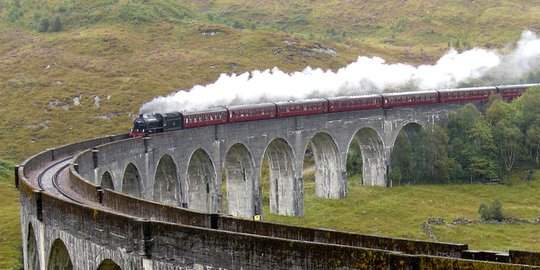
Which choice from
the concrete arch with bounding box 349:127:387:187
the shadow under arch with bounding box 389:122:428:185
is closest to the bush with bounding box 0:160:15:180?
the concrete arch with bounding box 349:127:387:187

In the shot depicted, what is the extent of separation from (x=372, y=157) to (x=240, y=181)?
1860 cm

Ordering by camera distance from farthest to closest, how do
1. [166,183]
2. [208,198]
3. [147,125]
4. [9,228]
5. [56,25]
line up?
1. [56,25]
2. [208,198]
3. [166,183]
4. [9,228]
5. [147,125]

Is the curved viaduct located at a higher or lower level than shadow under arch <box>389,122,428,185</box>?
higher

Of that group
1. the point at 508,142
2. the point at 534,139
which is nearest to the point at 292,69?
the point at 508,142

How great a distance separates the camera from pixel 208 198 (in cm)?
5672

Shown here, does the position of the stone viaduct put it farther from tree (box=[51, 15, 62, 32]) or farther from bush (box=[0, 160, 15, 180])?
tree (box=[51, 15, 62, 32])

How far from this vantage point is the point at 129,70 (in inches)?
4168

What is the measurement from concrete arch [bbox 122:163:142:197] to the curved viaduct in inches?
3.4

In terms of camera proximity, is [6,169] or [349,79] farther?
[349,79]

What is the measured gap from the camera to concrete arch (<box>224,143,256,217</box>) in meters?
59.4

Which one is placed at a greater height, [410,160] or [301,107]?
[301,107]

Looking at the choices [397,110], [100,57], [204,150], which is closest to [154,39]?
[100,57]

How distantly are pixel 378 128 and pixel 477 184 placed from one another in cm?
1039

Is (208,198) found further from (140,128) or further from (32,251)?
(32,251)
